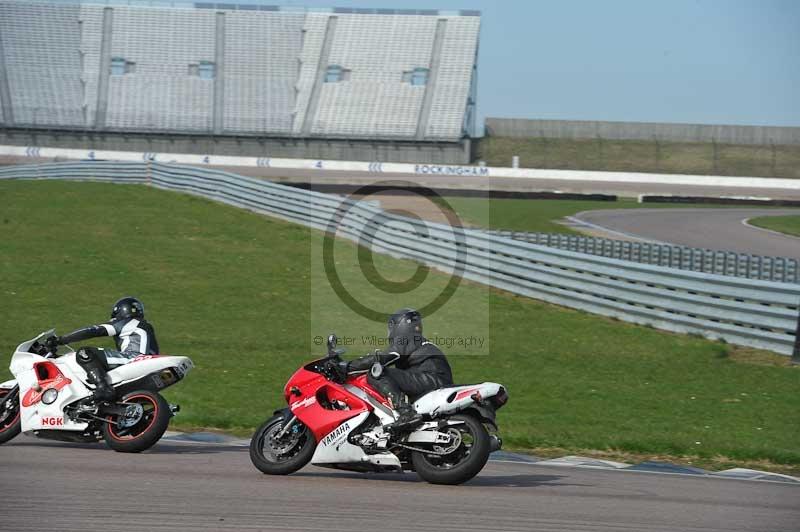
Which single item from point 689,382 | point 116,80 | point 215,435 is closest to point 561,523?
point 215,435

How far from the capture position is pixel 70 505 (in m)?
6.67

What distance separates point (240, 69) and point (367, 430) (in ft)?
197

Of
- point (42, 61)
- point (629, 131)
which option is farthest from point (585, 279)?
point (42, 61)

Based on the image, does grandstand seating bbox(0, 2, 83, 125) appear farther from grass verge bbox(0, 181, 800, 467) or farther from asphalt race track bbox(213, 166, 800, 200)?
grass verge bbox(0, 181, 800, 467)

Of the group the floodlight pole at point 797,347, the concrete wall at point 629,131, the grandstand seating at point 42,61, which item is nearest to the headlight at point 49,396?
the floodlight pole at point 797,347

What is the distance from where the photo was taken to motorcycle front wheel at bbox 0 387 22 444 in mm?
9516

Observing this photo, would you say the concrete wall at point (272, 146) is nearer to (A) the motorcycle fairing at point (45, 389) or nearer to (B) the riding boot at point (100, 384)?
(A) the motorcycle fairing at point (45, 389)

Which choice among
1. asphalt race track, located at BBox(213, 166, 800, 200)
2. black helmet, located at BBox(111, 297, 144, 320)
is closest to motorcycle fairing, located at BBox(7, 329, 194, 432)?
black helmet, located at BBox(111, 297, 144, 320)

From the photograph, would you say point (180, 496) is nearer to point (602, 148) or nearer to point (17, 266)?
point (17, 266)

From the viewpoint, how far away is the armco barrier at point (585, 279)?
15633 mm

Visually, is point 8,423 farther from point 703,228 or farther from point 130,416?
point 703,228

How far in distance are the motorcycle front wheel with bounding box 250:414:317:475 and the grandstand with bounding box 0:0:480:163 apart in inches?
2136

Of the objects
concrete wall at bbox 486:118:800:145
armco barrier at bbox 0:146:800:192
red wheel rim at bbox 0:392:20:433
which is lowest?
red wheel rim at bbox 0:392:20:433

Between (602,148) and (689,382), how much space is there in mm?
55939
